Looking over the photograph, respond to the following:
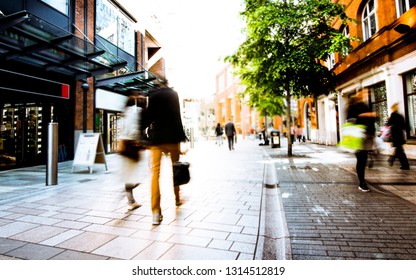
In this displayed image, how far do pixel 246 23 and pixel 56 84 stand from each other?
802 cm

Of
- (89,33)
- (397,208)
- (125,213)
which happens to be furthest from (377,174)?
(89,33)

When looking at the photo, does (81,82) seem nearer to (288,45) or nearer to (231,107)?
(288,45)

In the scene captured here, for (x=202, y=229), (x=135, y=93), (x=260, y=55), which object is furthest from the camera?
(x=260, y=55)

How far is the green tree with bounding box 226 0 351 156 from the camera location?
948 centimetres

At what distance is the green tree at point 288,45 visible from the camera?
9.48 metres

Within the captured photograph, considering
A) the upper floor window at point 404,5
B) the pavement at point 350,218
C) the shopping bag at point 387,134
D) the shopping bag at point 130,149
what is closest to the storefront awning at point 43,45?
the shopping bag at point 130,149

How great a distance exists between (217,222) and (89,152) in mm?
5687

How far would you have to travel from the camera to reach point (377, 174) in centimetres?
641

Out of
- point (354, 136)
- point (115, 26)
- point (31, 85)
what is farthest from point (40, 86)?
point (354, 136)

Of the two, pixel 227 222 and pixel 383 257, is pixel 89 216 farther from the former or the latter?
pixel 383 257

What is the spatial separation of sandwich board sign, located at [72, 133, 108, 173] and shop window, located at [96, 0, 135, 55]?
729 cm

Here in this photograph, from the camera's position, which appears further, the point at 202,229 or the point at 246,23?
the point at 246,23

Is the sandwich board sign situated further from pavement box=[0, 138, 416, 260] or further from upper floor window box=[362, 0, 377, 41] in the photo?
upper floor window box=[362, 0, 377, 41]

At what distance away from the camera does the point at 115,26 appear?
1392cm
